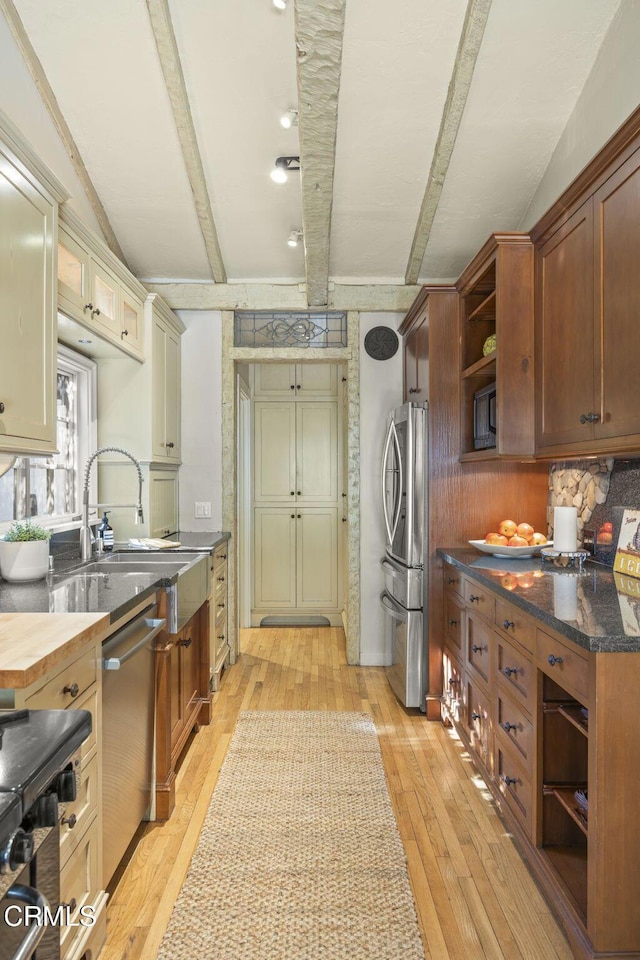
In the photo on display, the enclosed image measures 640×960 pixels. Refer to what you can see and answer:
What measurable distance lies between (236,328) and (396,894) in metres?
3.57

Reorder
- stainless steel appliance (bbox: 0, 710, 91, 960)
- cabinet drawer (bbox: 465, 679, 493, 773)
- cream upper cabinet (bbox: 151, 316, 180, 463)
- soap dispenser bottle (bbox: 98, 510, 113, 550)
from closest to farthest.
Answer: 1. stainless steel appliance (bbox: 0, 710, 91, 960)
2. cabinet drawer (bbox: 465, 679, 493, 773)
3. soap dispenser bottle (bbox: 98, 510, 113, 550)
4. cream upper cabinet (bbox: 151, 316, 180, 463)

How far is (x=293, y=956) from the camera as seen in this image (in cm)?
163

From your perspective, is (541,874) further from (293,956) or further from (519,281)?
(519,281)

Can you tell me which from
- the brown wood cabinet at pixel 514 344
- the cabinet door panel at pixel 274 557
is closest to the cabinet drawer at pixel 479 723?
the brown wood cabinet at pixel 514 344

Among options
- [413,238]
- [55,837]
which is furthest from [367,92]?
[55,837]

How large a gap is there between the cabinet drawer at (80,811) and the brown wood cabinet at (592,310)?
1.94 meters

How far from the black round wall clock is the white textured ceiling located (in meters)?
0.50

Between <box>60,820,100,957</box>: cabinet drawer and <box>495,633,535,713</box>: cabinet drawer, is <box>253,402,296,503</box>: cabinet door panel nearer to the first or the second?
<box>495,633,535,713</box>: cabinet drawer

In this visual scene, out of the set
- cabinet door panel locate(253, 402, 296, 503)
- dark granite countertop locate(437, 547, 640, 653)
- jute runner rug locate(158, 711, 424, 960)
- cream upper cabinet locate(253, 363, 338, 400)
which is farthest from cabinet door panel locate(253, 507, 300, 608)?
dark granite countertop locate(437, 547, 640, 653)

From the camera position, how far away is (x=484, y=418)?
3.13m

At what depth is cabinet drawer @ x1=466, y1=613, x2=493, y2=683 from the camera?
2.49m

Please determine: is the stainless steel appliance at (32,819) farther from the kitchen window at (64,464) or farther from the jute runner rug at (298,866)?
the kitchen window at (64,464)

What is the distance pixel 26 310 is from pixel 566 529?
237cm

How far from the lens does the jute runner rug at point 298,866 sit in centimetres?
168
